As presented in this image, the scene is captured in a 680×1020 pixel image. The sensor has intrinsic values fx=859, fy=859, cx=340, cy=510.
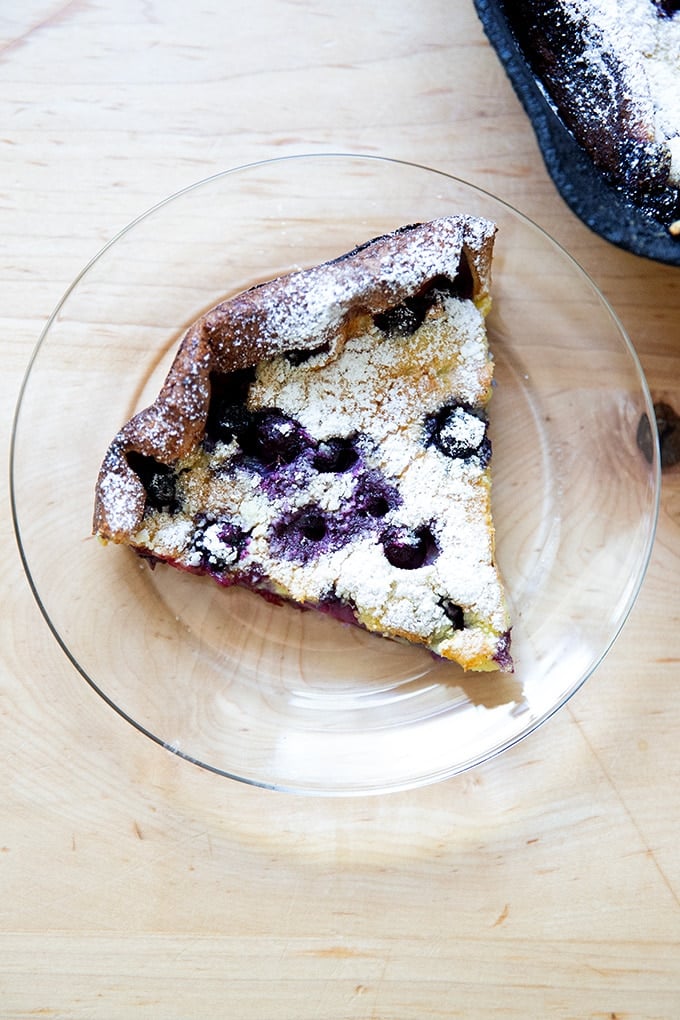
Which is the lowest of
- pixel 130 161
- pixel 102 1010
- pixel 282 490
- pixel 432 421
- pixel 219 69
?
pixel 102 1010

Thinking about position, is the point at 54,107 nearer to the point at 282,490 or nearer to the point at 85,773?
the point at 282,490

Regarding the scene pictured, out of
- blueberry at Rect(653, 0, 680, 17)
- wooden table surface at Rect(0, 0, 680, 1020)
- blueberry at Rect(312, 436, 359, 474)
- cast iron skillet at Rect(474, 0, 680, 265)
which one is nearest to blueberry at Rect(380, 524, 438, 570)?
blueberry at Rect(312, 436, 359, 474)

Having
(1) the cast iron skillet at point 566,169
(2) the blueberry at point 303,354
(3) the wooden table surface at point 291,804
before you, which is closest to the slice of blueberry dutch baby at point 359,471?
(2) the blueberry at point 303,354

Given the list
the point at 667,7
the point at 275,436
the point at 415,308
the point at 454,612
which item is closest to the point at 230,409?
the point at 275,436

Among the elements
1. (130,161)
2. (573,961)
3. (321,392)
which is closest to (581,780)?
(573,961)

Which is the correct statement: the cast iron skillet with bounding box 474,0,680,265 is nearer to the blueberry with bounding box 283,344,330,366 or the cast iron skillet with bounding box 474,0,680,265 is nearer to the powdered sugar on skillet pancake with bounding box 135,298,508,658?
the powdered sugar on skillet pancake with bounding box 135,298,508,658
